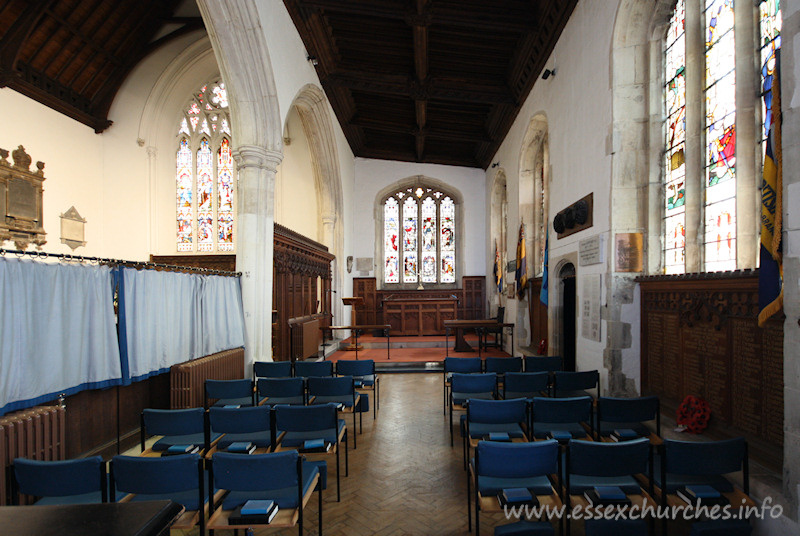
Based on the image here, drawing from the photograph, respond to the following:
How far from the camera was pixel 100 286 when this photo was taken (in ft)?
12.6

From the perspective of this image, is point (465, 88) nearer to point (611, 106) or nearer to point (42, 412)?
point (611, 106)

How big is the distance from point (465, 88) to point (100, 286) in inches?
311

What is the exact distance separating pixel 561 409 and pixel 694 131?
3.04 meters

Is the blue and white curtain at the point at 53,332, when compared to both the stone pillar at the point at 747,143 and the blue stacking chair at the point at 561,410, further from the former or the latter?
the stone pillar at the point at 747,143

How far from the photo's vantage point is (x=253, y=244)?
6211 mm

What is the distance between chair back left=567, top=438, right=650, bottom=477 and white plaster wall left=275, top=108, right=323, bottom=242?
10.9 m

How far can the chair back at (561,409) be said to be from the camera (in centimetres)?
340

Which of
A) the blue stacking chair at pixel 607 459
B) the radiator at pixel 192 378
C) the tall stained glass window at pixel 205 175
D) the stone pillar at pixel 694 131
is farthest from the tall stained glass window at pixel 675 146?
the tall stained glass window at pixel 205 175

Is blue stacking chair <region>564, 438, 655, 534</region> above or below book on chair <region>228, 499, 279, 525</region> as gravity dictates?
above

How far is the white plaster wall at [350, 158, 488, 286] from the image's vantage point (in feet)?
45.9

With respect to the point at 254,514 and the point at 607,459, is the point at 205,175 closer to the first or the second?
the point at 254,514

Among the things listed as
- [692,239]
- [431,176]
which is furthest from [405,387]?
[431,176]

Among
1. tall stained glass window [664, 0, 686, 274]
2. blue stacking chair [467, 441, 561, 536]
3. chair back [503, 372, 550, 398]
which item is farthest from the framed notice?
blue stacking chair [467, 441, 561, 536]

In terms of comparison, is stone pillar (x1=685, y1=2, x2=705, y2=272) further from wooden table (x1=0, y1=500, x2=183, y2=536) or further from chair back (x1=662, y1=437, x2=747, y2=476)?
wooden table (x1=0, y1=500, x2=183, y2=536)
